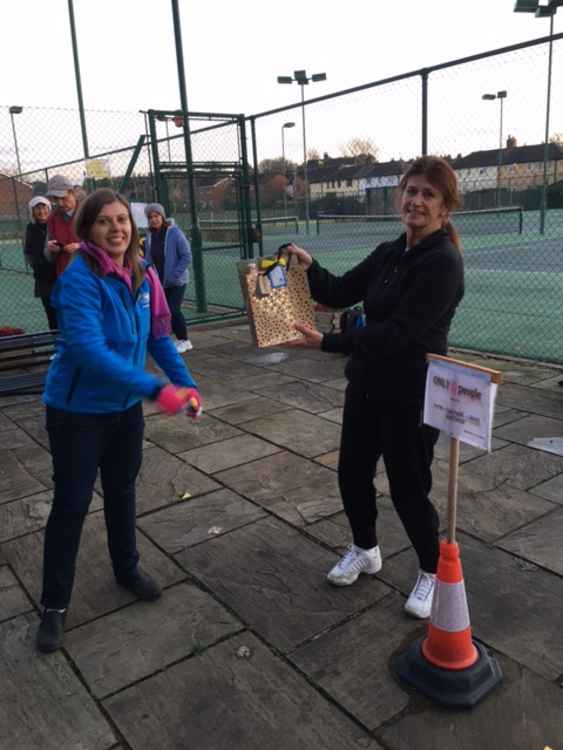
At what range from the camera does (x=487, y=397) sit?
213 cm

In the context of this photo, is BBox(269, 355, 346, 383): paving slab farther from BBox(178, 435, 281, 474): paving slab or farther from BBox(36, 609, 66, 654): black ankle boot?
BBox(36, 609, 66, 654): black ankle boot

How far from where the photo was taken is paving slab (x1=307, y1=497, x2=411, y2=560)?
11.3ft

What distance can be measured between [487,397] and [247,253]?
843 cm

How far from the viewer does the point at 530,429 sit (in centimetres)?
502

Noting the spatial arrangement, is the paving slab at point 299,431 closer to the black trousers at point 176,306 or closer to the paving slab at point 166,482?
the paving slab at point 166,482

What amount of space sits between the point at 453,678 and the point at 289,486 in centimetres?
198

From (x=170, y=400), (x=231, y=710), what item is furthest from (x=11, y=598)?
(x=170, y=400)

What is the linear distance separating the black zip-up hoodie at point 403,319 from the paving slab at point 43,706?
5.29 feet

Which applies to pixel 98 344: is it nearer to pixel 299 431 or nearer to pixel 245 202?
pixel 299 431

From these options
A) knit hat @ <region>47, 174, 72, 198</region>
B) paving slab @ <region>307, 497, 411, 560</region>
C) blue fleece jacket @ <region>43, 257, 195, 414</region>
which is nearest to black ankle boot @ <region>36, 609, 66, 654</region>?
blue fleece jacket @ <region>43, 257, 195, 414</region>

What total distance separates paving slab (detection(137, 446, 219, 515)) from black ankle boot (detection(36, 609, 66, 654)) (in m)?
1.15

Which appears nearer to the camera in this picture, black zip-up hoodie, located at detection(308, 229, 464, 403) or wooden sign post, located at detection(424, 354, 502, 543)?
wooden sign post, located at detection(424, 354, 502, 543)

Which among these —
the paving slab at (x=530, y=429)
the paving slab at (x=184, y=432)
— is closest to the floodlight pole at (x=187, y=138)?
the paving slab at (x=184, y=432)

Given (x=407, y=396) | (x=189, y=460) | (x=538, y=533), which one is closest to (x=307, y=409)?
(x=189, y=460)
